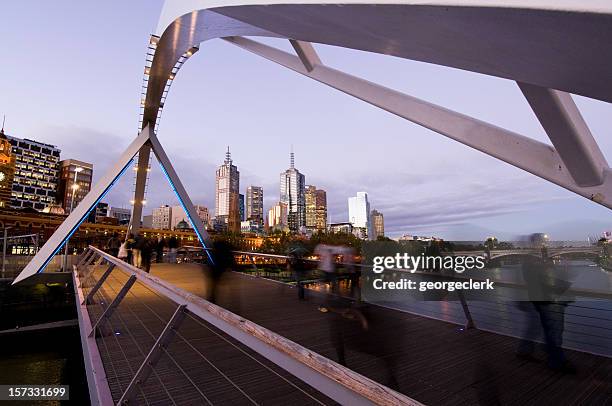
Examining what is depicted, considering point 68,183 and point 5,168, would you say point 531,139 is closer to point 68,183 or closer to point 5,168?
point 5,168

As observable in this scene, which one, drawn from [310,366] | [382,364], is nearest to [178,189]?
[382,364]

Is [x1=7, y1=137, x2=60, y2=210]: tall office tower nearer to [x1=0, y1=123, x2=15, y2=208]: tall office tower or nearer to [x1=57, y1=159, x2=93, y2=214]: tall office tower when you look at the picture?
[x1=57, y1=159, x2=93, y2=214]: tall office tower

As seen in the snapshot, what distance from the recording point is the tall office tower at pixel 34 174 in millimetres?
119312

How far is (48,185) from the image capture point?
130375mm

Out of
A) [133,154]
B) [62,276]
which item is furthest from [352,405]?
[133,154]

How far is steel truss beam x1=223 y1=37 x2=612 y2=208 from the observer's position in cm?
318

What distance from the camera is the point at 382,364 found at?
3.89 metres

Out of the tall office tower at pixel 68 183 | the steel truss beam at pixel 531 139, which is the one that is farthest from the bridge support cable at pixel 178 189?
the tall office tower at pixel 68 183

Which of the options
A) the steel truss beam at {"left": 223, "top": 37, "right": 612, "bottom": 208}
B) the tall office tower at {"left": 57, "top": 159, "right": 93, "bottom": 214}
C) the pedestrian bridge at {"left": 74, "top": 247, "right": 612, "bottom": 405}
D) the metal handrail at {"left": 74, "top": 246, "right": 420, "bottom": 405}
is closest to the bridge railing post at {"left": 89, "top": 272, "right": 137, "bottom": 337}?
the pedestrian bridge at {"left": 74, "top": 247, "right": 612, "bottom": 405}

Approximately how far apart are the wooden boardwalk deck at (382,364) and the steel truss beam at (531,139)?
6.55 feet

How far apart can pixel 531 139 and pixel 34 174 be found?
528ft

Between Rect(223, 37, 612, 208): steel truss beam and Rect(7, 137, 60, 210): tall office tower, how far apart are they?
152 metres

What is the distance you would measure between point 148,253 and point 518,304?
1190 centimetres

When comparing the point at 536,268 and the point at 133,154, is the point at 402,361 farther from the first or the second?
the point at 133,154
